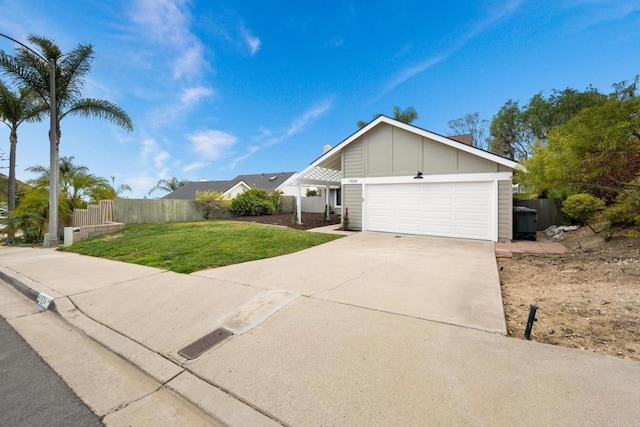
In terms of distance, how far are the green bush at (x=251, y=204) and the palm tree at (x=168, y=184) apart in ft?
73.7

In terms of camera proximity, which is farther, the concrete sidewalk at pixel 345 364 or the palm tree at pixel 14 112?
the palm tree at pixel 14 112

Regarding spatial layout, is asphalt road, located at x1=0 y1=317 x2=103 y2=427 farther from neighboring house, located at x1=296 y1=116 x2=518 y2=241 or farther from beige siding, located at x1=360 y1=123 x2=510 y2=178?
beige siding, located at x1=360 y1=123 x2=510 y2=178

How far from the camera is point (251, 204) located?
18.1 m

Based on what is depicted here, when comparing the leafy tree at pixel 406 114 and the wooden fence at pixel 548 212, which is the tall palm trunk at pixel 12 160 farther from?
the leafy tree at pixel 406 114

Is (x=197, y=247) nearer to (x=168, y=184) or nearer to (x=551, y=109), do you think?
(x=551, y=109)

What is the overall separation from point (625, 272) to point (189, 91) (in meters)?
17.4

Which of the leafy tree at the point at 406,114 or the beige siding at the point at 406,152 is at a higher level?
the leafy tree at the point at 406,114

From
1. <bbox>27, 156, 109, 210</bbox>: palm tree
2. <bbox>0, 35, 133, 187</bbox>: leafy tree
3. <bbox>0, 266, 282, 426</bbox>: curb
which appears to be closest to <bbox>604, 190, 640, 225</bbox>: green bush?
<bbox>0, 266, 282, 426</bbox>: curb

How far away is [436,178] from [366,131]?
11.7ft

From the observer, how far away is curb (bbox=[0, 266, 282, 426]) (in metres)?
1.93

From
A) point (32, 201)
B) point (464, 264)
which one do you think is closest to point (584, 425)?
point (464, 264)

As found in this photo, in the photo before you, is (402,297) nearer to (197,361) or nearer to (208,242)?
(197,361)

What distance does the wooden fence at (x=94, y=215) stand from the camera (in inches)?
452

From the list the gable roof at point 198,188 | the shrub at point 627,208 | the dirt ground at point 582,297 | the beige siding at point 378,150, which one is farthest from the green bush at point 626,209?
the gable roof at point 198,188
